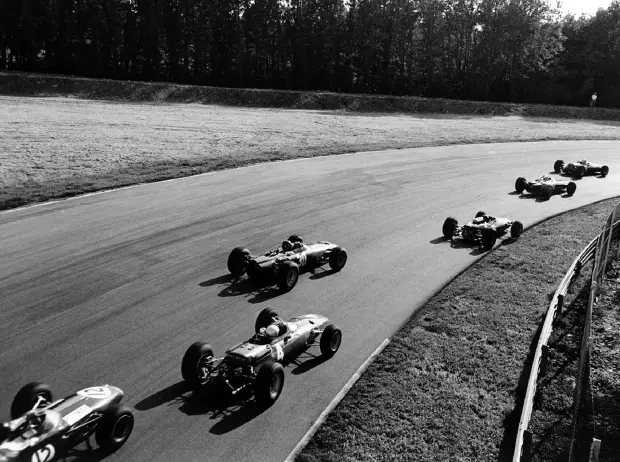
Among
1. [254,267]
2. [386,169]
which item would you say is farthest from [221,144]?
[254,267]

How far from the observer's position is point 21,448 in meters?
7.18

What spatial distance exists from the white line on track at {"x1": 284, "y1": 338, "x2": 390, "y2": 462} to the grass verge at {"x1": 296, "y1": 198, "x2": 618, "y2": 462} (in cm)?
10

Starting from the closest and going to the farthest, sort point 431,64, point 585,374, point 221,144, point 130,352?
point 585,374 < point 130,352 < point 221,144 < point 431,64

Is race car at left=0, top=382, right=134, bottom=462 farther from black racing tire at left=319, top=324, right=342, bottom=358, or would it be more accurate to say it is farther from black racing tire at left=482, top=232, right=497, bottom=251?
black racing tire at left=482, top=232, right=497, bottom=251

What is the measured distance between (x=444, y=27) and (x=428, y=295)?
Result: 257 ft

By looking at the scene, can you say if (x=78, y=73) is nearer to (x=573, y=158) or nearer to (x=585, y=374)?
(x=573, y=158)

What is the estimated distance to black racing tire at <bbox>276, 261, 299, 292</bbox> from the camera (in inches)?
541

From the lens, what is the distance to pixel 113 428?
796 centimetres

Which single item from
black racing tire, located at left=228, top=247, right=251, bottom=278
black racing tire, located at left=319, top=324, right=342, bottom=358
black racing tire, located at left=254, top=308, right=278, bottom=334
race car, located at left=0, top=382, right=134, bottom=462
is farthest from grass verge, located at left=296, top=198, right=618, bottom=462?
black racing tire, located at left=228, top=247, right=251, bottom=278

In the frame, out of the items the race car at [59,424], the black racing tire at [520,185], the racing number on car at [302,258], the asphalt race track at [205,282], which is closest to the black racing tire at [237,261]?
the asphalt race track at [205,282]

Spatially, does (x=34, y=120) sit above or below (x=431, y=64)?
below

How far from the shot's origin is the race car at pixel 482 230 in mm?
18188

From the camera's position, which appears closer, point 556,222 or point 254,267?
point 254,267

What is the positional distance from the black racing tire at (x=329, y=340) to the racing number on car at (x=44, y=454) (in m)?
5.01
